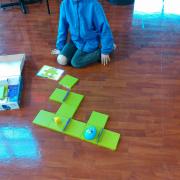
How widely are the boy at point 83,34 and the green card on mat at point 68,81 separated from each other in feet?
0.38

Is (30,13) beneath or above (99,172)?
above

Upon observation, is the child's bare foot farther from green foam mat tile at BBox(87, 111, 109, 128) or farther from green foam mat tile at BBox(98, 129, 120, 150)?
green foam mat tile at BBox(98, 129, 120, 150)

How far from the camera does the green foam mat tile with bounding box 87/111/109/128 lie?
5.01 feet

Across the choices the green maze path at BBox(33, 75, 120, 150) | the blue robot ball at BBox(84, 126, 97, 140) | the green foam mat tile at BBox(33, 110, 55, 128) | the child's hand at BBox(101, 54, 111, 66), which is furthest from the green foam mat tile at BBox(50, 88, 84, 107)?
the child's hand at BBox(101, 54, 111, 66)

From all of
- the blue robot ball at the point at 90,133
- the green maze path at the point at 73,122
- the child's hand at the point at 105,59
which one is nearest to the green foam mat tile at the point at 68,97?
the green maze path at the point at 73,122

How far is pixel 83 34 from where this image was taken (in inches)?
72.1

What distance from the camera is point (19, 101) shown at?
1679mm

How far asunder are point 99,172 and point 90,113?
1.28 feet

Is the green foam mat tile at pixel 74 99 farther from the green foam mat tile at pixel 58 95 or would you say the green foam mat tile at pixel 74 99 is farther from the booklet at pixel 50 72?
the booklet at pixel 50 72

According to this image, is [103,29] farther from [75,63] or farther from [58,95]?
[58,95]

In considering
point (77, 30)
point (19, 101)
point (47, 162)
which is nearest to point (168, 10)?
point (77, 30)

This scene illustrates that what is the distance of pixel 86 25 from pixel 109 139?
0.81 m

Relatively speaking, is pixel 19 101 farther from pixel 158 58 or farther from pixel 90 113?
pixel 158 58

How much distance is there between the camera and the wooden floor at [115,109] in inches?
53.2
